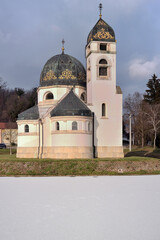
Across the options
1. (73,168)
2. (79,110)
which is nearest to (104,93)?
(79,110)

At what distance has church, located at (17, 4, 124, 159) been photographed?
3775cm

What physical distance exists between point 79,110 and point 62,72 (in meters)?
8.81

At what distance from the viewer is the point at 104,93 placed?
137ft

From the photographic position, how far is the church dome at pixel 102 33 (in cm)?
4209
